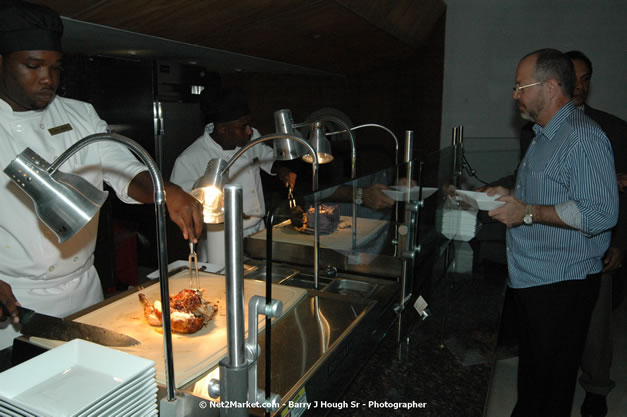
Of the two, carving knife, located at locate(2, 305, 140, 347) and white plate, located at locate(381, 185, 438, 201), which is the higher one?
white plate, located at locate(381, 185, 438, 201)

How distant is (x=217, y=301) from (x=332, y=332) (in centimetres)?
36

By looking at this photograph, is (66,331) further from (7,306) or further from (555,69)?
(555,69)

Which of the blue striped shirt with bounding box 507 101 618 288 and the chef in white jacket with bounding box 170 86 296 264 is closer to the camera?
the blue striped shirt with bounding box 507 101 618 288

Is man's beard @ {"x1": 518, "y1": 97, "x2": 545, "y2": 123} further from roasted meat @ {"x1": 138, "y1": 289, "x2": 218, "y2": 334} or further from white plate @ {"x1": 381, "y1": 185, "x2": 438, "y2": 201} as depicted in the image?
roasted meat @ {"x1": 138, "y1": 289, "x2": 218, "y2": 334}

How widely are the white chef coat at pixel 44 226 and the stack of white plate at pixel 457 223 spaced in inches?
50.0

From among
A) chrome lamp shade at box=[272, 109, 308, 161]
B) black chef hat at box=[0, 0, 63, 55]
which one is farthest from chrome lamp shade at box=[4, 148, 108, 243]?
chrome lamp shade at box=[272, 109, 308, 161]

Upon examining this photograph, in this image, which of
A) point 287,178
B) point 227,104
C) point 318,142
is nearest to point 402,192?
point 318,142

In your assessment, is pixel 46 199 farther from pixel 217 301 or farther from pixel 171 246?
pixel 171 246

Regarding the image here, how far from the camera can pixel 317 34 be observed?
2557 millimetres

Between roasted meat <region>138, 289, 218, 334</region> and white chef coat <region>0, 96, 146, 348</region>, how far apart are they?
41cm

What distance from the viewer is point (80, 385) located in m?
0.68

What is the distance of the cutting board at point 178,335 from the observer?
35.8 inches

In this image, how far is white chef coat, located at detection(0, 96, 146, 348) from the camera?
1.32m

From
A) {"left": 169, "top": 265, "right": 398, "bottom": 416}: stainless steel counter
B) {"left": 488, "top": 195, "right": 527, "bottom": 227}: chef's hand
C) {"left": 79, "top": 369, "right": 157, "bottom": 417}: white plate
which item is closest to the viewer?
{"left": 79, "top": 369, "right": 157, "bottom": 417}: white plate
